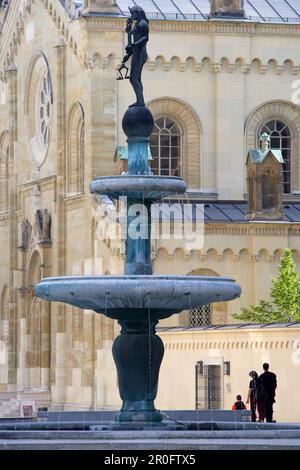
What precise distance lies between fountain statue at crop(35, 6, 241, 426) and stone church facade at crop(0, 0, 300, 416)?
2618cm

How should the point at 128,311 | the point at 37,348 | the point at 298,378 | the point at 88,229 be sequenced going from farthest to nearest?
the point at 37,348 → the point at 88,229 → the point at 298,378 → the point at 128,311

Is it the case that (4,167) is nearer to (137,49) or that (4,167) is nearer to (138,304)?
(137,49)

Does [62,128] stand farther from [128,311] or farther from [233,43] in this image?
[128,311]

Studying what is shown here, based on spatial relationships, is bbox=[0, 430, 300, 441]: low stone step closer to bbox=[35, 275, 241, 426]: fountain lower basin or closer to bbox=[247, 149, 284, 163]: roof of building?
bbox=[35, 275, 241, 426]: fountain lower basin

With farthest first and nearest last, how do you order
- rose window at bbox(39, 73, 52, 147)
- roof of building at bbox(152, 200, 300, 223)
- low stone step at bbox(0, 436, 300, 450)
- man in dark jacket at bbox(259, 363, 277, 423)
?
rose window at bbox(39, 73, 52, 147)
roof of building at bbox(152, 200, 300, 223)
man in dark jacket at bbox(259, 363, 277, 423)
low stone step at bbox(0, 436, 300, 450)

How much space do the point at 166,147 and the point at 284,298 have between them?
998 cm

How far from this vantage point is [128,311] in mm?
38281

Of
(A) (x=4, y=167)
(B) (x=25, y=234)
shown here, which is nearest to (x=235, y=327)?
(B) (x=25, y=234)

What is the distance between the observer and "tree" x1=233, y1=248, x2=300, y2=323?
63469 millimetres

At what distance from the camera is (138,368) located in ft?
126

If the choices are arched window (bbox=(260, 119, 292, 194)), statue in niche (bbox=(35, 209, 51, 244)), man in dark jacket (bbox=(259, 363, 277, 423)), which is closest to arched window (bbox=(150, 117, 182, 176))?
arched window (bbox=(260, 119, 292, 194))

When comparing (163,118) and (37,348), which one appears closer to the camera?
(163,118)

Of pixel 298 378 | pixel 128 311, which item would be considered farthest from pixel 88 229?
pixel 128 311

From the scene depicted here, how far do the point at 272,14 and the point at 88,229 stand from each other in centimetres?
953
